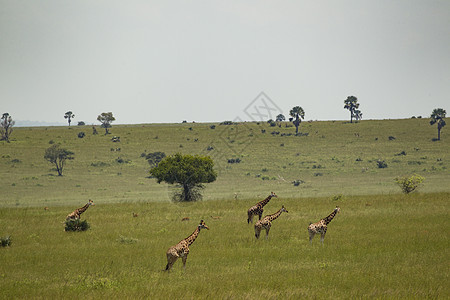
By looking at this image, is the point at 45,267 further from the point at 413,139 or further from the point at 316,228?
the point at 413,139

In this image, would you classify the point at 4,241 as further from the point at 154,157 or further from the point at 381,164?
the point at 381,164

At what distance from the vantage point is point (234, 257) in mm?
18141

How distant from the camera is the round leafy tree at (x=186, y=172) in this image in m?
44.2

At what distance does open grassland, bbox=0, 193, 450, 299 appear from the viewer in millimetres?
13234

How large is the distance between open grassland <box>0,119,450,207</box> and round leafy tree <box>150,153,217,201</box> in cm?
1096

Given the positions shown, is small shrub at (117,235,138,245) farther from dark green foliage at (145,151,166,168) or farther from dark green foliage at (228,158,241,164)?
dark green foliage at (228,158,241,164)

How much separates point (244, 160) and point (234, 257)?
258 feet

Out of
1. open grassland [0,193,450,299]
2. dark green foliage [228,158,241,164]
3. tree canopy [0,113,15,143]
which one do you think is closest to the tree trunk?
open grassland [0,193,450,299]

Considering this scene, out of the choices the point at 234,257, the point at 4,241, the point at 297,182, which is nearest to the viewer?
the point at 234,257

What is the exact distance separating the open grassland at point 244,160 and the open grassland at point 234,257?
27866 millimetres

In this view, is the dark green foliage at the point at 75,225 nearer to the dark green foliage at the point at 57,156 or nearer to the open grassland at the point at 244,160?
the open grassland at the point at 244,160

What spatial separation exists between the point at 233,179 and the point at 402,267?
215 feet

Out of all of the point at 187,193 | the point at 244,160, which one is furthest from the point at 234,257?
the point at 244,160

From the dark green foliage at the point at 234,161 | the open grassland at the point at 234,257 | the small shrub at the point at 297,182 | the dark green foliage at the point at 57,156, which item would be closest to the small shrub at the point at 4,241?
the open grassland at the point at 234,257
